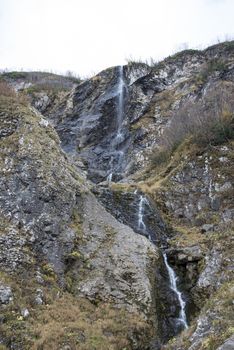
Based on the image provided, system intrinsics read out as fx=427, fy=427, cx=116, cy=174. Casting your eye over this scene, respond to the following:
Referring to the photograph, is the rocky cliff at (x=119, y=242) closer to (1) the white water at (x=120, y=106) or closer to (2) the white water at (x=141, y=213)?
(2) the white water at (x=141, y=213)

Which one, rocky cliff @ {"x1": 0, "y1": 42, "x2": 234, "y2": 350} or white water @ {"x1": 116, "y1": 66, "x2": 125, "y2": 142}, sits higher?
white water @ {"x1": 116, "y1": 66, "x2": 125, "y2": 142}

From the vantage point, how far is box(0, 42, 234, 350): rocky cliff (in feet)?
59.3

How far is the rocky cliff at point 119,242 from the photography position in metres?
18.1

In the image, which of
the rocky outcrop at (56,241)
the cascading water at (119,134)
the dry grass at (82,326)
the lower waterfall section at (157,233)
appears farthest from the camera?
the cascading water at (119,134)

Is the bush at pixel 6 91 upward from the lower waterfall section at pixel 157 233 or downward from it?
upward

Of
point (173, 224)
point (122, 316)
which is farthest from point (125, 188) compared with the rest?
point (122, 316)

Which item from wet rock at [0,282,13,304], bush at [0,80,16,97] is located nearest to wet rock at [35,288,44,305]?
wet rock at [0,282,13,304]

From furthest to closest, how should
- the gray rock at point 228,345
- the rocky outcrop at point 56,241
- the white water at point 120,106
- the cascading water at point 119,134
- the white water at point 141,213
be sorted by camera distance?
1. the white water at point 120,106
2. the cascading water at point 119,134
3. the white water at point 141,213
4. the rocky outcrop at point 56,241
5. the gray rock at point 228,345

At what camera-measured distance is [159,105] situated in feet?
188

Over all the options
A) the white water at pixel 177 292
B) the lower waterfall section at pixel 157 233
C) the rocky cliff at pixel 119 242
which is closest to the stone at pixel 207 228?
the rocky cliff at pixel 119 242

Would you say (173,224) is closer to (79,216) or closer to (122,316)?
(79,216)

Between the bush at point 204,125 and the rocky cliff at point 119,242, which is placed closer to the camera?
the rocky cliff at point 119,242

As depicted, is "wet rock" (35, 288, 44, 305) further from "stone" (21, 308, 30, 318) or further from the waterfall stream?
the waterfall stream

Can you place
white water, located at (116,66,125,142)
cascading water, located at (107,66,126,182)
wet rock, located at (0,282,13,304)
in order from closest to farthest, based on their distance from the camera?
wet rock, located at (0,282,13,304), cascading water, located at (107,66,126,182), white water, located at (116,66,125,142)
